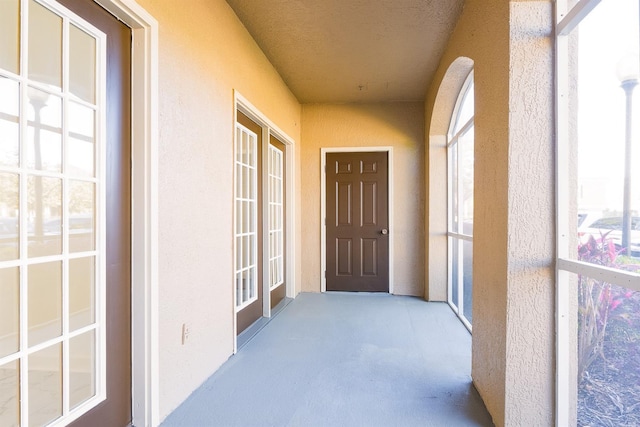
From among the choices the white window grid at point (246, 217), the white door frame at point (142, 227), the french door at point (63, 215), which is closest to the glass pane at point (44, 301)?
the french door at point (63, 215)

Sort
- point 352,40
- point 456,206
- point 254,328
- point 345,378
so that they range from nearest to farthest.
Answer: point 345,378 < point 352,40 < point 254,328 < point 456,206

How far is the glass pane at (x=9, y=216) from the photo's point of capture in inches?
45.1

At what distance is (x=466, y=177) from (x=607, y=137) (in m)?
2.39

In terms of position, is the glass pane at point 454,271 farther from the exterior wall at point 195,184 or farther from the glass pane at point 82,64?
the glass pane at point 82,64

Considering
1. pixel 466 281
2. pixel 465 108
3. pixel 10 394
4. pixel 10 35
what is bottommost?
pixel 466 281

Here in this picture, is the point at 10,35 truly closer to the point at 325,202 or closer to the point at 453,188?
the point at 325,202

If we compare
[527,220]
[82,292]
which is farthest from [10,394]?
[527,220]

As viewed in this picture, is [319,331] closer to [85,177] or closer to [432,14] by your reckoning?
[85,177]

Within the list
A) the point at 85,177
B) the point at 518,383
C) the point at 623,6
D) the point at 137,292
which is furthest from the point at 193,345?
the point at 623,6

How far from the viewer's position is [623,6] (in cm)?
126

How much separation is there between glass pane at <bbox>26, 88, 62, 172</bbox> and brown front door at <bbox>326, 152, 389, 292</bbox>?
376 centimetres

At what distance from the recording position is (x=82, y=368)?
1462 millimetres

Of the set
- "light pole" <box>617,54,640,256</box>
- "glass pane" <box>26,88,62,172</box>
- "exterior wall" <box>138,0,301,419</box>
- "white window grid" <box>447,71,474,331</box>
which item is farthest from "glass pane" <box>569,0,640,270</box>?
"glass pane" <box>26,88,62,172</box>

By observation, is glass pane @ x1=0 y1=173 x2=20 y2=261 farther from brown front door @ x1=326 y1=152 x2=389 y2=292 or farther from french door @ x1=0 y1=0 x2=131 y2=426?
brown front door @ x1=326 y1=152 x2=389 y2=292
